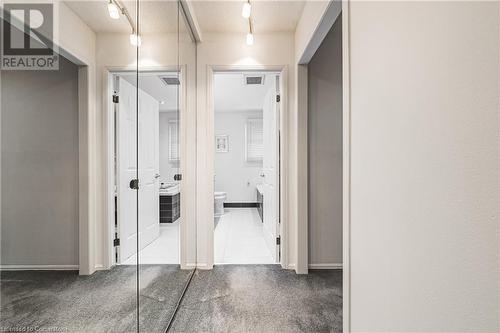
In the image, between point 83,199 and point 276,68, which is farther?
point 276,68

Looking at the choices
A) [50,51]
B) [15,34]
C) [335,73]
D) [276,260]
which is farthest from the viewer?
[276,260]

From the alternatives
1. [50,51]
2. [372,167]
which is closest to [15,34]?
[50,51]

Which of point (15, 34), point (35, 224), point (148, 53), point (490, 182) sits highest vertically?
point (148, 53)

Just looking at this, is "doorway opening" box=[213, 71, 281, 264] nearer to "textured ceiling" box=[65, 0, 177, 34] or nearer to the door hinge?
"textured ceiling" box=[65, 0, 177, 34]

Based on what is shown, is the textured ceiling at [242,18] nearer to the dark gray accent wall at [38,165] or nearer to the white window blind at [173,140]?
the white window blind at [173,140]

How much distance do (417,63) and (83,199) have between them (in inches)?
47.9

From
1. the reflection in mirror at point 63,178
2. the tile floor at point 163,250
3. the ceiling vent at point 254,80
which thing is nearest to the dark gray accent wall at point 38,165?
the reflection in mirror at point 63,178

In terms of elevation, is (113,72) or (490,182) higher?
(113,72)

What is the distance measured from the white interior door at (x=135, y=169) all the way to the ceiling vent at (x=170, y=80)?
31 centimetres

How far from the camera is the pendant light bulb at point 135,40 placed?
4.51ft

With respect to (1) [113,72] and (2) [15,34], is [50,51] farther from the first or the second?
(1) [113,72]

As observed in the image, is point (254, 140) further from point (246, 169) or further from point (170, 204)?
point (170, 204)

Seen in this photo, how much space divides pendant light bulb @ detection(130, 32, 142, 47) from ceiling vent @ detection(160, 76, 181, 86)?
18.5 inches

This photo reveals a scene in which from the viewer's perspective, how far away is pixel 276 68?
276 cm
